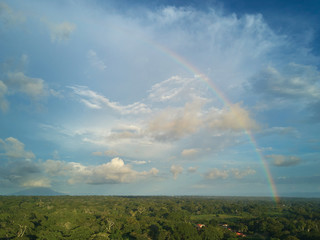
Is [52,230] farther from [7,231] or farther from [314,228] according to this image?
[314,228]

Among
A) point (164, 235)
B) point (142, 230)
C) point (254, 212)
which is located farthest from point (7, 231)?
point (254, 212)

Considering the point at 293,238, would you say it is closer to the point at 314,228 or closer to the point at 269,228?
the point at 269,228

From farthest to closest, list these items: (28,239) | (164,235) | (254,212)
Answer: (254,212), (164,235), (28,239)

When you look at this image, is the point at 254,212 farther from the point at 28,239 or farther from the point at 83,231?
the point at 28,239

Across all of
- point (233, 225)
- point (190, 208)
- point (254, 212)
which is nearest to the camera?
point (233, 225)

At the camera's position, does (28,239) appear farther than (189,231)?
No

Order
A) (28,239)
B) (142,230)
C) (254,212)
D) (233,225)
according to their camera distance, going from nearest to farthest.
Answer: (28,239) → (142,230) → (233,225) → (254,212)

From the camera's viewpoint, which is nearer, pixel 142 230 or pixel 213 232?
pixel 213 232

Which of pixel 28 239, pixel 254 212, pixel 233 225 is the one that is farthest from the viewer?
pixel 254 212

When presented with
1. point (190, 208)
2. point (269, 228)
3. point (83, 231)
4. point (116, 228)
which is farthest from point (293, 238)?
point (190, 208)
